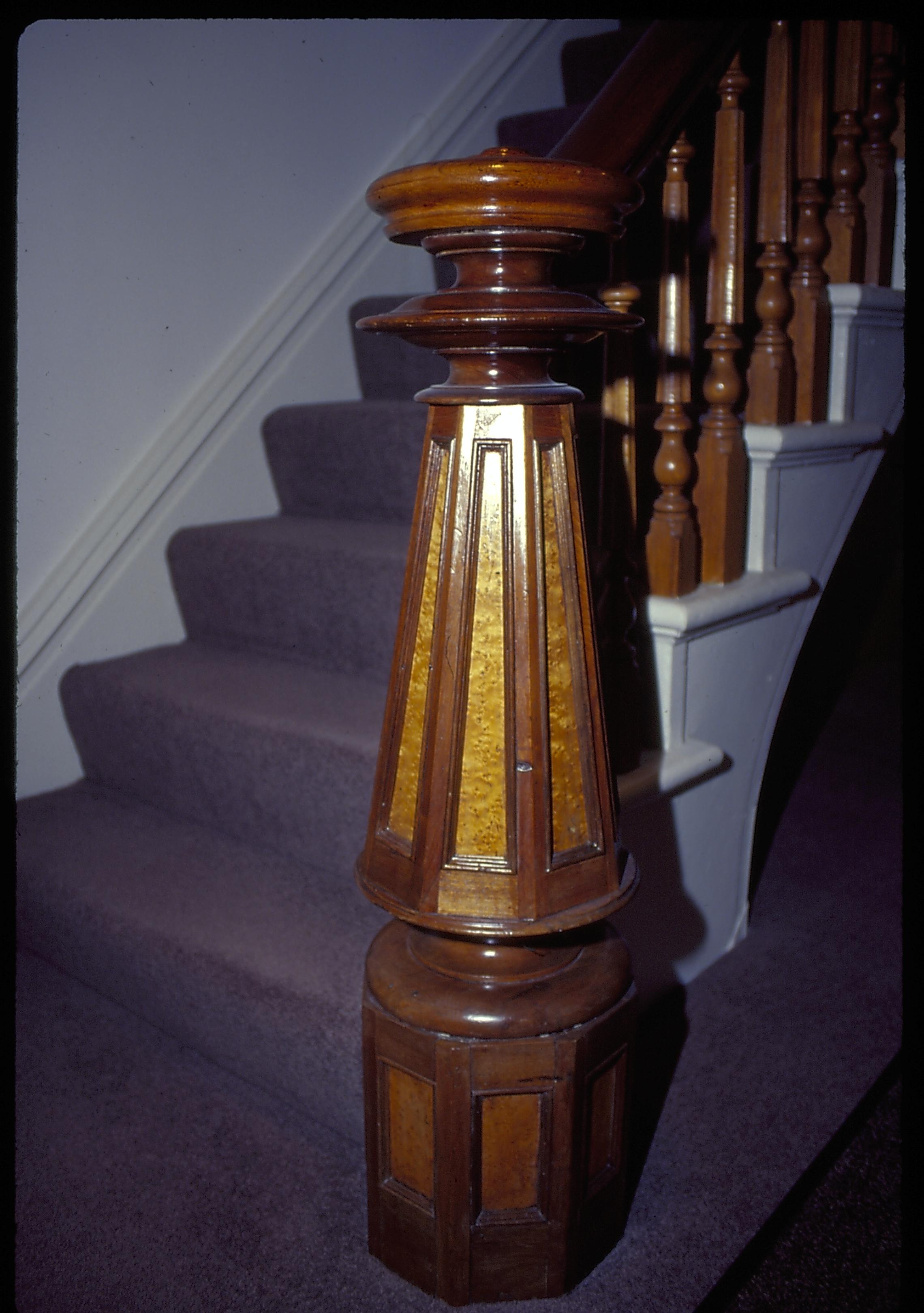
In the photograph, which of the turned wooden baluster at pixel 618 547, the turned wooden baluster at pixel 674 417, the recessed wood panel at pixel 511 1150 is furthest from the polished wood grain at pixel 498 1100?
the turned wooden baluster at pixel 674 417

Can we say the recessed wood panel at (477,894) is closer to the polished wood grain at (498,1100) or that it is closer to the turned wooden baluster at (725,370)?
the polished wood grain at (498,1100)

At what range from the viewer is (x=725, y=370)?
1.44 meters

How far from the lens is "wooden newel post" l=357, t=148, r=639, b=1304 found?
2.90ft

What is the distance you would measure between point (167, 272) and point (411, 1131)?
5.14 ft

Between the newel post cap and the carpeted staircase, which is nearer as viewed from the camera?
the newel post cap

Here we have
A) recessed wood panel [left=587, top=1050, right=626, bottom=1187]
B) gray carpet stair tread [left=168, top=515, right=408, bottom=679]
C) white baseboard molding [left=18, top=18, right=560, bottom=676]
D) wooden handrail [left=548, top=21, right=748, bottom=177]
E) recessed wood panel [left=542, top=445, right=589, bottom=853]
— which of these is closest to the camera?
recessed wood panel [left=542, top=445, right=589, bottom=853]

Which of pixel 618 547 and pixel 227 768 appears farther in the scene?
pixel 227 768

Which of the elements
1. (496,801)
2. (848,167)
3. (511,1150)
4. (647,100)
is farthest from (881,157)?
(511,1150)

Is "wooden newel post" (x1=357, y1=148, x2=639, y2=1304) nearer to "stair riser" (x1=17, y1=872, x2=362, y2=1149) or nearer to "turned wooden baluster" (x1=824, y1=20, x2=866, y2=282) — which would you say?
"stair riser" (x1=17, y1=872, x2=362, y2=1149)

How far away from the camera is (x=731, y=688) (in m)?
1.56

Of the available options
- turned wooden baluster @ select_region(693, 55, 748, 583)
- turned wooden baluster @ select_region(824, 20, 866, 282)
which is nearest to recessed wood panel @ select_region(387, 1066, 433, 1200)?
turned wooden baluster @ select_region(693, 55, 748, 583)

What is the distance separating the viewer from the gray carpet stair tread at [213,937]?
4.24 ft

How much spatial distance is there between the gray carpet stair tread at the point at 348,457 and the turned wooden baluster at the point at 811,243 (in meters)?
0.66

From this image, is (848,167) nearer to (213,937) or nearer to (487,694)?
(487,694)
